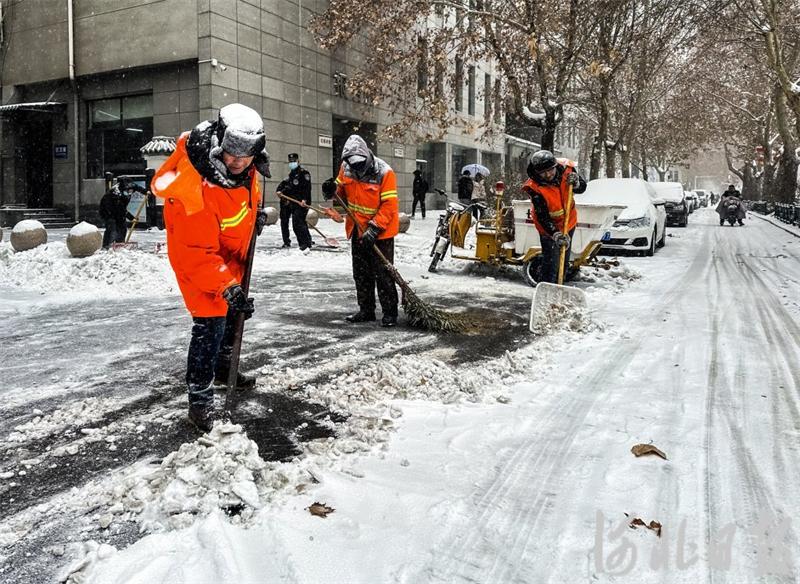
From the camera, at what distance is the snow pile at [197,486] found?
262 centimetres

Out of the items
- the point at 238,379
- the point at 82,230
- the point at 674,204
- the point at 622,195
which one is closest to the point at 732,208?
the point at 674,204

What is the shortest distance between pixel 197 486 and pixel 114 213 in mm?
Result: 10212

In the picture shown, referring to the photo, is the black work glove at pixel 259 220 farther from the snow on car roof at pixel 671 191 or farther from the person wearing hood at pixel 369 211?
the snow on car roof at pixel 671 191

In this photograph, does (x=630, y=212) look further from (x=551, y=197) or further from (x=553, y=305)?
(x=553, y=305)

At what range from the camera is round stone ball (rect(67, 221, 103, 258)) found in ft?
31.9

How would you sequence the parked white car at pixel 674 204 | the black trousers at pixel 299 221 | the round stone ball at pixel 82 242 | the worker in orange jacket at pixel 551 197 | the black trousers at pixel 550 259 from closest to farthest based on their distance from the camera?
the worker in orange jacket at pixel 551 197 → the black trousers at pixel 550 259 → the round stone ball at pixel 82 242 → the black trousers at pixel 299 221 → the parked white car at pixel 674 204

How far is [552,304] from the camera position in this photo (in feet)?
21.5

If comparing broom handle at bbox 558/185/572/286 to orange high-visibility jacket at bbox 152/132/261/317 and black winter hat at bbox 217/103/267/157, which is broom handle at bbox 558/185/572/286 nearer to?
orange high-visibility jacket at bbox 152/132/261/317

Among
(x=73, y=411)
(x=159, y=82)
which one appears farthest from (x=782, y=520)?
(x=159, y=82)

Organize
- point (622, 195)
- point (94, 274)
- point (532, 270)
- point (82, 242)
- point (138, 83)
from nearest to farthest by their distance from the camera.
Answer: point (94, 274), point (532, 270), point (82, 242), point (622, 195), point (138, 83)

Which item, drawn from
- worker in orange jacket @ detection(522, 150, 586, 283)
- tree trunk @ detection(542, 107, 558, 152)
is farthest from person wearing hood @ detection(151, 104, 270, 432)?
tree trunk @ detection(542, 107, 558, 152)

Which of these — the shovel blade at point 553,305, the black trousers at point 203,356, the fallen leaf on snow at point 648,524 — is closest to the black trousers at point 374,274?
the shovel blade at point 553,305

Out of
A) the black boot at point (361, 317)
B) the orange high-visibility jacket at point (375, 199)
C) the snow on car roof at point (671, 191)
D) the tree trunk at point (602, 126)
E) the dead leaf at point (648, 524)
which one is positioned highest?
the tree trunk at point (602, 126)

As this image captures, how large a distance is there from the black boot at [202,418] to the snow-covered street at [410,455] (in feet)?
0.22
